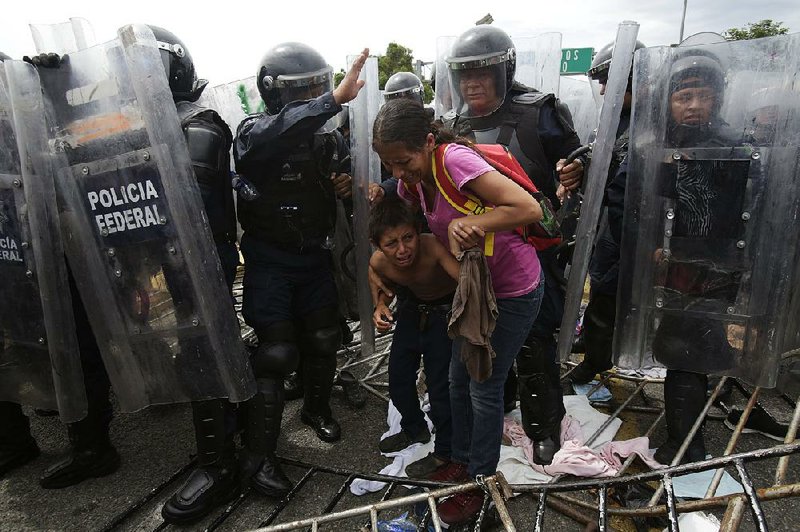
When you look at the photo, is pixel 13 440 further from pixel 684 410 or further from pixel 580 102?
pixel 580 102

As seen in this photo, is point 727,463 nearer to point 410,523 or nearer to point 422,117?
point 410,523

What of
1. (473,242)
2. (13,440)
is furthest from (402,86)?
(13,440)

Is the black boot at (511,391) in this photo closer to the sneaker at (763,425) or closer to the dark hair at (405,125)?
the sneaker at (763,425)

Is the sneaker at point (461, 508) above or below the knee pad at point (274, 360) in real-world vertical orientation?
below

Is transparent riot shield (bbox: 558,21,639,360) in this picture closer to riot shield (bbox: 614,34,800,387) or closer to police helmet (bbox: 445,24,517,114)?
riot shield (bbox: 614,34,800,387)

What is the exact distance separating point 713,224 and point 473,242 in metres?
1.02

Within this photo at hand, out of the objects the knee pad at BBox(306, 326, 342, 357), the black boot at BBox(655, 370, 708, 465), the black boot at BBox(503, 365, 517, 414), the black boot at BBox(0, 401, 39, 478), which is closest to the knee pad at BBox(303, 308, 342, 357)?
the knee pad at BBox(306, 326, 342, 357)

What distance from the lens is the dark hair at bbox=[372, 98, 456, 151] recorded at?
1696 mm

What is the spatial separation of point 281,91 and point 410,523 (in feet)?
6.62

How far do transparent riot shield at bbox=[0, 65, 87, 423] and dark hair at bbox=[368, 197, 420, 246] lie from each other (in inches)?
49.5

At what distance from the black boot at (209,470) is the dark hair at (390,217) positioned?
1065 mm

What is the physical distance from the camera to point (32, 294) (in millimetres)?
2172

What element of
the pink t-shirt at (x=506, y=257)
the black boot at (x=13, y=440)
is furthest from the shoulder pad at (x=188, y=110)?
the black boot at (x=13, y=440)

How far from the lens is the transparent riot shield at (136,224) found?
1845 mm
